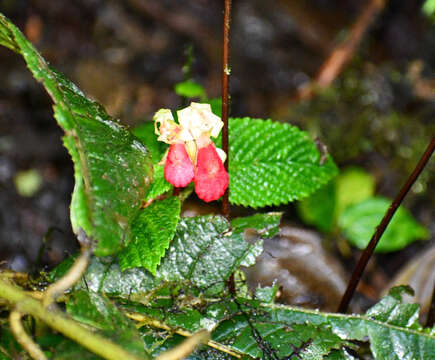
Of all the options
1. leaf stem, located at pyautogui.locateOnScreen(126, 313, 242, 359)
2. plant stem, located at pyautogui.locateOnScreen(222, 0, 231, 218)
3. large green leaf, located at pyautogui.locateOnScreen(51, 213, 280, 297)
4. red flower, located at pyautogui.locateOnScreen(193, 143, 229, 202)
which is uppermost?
plant stem, located at pyautogui.locateOnScreen(222, 0, 231, 218)

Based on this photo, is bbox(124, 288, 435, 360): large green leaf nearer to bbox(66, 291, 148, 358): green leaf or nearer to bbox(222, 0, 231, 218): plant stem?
bbox(66, 291, 148, 358): green leaf

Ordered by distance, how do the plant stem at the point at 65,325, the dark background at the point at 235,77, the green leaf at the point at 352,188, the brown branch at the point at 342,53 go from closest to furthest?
the plant stem at the point at 65,325
the green leaf at the point at 352,188
the dark background at the point at 235,77
the brown branch at the point at 342,53

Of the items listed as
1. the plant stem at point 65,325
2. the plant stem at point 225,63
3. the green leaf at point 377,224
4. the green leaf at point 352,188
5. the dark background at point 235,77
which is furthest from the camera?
the dark background at point 235,77

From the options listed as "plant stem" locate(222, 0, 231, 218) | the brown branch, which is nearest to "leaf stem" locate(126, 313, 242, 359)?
"plant stem" locate(222, 0, 231, 218)

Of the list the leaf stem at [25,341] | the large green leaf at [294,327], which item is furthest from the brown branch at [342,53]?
the leaf stem at [25,341]

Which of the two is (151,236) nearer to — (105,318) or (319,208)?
(105,318)

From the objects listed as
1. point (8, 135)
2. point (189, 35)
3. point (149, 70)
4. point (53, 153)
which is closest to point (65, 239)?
point (53, 153)

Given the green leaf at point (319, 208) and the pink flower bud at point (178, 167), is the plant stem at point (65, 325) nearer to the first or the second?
the pink flower bud at point (178, 167)

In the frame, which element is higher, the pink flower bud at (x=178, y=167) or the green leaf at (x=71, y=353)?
the pink flower bud at (x=178, y=167)

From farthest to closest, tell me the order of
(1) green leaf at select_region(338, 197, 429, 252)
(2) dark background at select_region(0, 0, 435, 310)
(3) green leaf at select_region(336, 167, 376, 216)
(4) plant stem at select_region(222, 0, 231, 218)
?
(2) dark background at select_region(0, 0, 435, 310)
(3) green leaf at select_region(336, 167, 376, 216)
(1) green leaf at select_region(338, 197, 429, 252)
(4) plant stem at select_region(222, 0, 231, 218)
